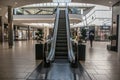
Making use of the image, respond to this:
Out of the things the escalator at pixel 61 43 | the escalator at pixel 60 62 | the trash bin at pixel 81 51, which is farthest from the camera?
the escalator at pixel 61 43

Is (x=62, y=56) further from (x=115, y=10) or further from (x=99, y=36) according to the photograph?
(x=99, y=36)

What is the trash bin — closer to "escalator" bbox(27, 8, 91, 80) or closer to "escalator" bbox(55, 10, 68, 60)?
"escalator" bbox(27, 8, 91, 80)


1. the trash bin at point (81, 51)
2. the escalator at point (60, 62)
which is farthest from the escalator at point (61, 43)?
the trash bin at point (81, 51)

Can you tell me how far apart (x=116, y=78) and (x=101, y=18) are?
81.3 feet

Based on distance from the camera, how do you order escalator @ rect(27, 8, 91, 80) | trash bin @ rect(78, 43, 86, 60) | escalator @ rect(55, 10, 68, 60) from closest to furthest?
escalator @ rect(27, 8, 91, 80) → trash bin @ rect(78, 43, 86, 60) → escalator @ rect(55, 10, 68, 60)

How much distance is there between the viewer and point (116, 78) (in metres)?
6.48

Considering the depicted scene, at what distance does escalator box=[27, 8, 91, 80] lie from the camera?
688 centimetres

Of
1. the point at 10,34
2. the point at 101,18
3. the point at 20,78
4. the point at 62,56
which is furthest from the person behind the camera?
the point at 101,18

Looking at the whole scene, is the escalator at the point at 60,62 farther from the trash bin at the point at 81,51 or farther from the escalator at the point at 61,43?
the trash bin at the point at 81,51

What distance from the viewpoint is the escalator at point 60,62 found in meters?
6.88

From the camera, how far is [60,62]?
10.1 m

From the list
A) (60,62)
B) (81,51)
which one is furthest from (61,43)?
(60,62)

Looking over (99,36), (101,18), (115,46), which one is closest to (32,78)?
(115,46)

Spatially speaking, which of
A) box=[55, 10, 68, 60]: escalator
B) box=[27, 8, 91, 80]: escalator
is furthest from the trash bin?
box=[55, 10, 68, 60]: escalator
